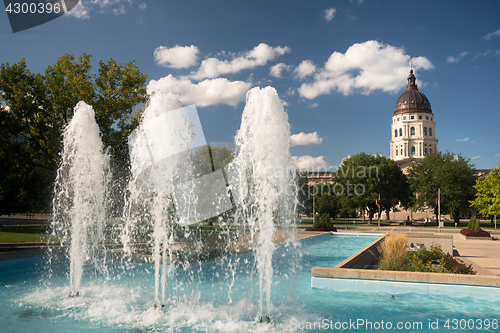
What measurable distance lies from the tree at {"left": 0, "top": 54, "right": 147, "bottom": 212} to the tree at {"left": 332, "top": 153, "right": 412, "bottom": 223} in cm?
4454

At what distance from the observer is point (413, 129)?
136 m

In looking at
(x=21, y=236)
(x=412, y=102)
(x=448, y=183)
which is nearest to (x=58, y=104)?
(x=21, y=236)

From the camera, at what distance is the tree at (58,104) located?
66.7ft

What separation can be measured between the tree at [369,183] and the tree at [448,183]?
13.7ft

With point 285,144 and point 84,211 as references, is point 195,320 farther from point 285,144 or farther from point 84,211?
point 84,211

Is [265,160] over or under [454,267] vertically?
over

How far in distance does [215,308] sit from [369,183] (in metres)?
53.9

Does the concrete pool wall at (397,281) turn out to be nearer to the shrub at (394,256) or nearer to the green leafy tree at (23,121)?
the shrub at (394,256)

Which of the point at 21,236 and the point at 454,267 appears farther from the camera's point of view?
the point at 21,236

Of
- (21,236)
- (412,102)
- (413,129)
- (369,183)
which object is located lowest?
(21,236)

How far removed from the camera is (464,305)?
8.35 m

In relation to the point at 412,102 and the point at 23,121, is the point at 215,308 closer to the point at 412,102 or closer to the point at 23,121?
the point at 23,121

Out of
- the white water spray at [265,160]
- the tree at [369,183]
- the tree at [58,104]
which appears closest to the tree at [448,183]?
the tree at [369,183]

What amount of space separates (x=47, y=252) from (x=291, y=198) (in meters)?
13.4
